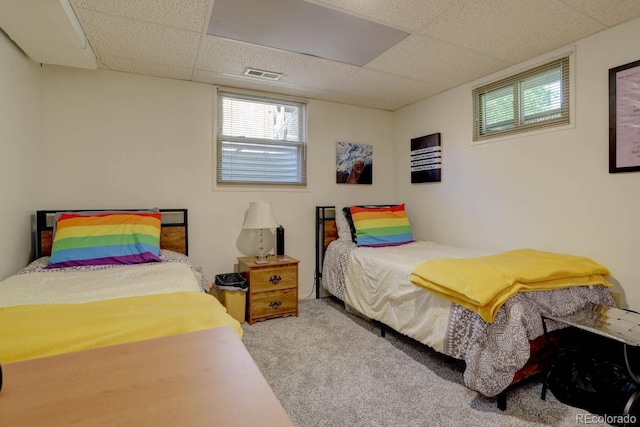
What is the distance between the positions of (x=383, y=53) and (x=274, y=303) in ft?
7.69

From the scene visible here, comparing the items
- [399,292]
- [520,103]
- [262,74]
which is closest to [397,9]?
[262,74]

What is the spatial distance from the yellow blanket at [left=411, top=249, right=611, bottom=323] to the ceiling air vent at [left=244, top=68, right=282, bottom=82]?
2110 mm

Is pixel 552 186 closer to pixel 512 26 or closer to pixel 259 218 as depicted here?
pixel 512 26

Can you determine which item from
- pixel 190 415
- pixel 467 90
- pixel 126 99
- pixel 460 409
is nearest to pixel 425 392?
pixel 460 409

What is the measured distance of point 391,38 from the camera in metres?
2.30

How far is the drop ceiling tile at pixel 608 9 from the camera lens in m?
1.87

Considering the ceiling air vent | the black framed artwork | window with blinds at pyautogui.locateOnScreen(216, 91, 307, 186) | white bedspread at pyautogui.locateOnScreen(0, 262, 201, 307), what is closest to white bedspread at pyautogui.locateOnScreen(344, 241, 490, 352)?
the black framed artwork

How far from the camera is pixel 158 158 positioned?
9.77 ft

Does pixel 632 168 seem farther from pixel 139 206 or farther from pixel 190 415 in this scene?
pixel 139 206

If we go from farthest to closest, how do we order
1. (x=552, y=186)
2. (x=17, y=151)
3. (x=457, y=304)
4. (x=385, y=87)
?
(x=385, y=87)
(x=552, y=186)
(x=17, y=151)
(x=457, y=304)

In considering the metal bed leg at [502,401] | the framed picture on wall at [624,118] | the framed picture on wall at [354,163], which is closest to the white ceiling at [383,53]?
the framed picture on wall at [624,118]

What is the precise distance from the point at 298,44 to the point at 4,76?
1939mm

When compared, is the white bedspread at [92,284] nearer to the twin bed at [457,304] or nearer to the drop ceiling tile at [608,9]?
the twin bed at [457,304]

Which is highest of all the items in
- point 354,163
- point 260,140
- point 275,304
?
point 260,140
